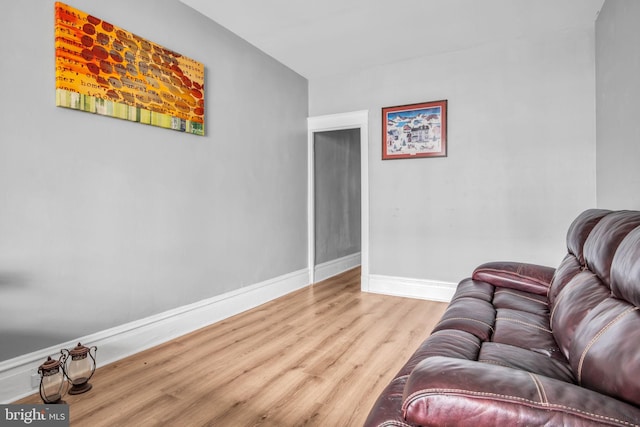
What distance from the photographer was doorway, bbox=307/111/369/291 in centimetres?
432

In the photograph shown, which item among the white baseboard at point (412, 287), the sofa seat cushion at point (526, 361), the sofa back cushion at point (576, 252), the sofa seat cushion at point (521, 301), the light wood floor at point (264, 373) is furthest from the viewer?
the white baseboard at point (412, 287)

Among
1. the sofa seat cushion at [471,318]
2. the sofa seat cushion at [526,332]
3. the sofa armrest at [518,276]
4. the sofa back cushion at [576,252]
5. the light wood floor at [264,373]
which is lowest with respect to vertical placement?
the light wood floor at [264,373]

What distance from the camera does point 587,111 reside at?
10.7 feet

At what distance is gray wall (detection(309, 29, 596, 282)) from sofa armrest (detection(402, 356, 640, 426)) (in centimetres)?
299

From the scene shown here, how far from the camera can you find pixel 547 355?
4.70 ft

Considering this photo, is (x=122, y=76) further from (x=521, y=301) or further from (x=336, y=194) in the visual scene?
(x=336, y=194)

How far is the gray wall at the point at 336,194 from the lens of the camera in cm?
484

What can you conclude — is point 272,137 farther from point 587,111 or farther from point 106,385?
point 587,111

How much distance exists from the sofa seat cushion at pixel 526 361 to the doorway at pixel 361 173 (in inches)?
114

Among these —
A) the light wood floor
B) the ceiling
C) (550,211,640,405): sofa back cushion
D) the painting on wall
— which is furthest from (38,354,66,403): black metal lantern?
the ceiling

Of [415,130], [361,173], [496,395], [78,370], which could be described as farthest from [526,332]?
[361,173]

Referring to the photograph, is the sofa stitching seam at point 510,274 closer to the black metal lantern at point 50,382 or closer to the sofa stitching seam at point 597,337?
the sofa stitching seam at point 597,337

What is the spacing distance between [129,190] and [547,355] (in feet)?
8.65

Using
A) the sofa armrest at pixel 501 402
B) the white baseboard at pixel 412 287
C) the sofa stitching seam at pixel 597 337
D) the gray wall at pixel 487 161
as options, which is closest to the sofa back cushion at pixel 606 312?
the sofa stitching seam at pixel 597 337
